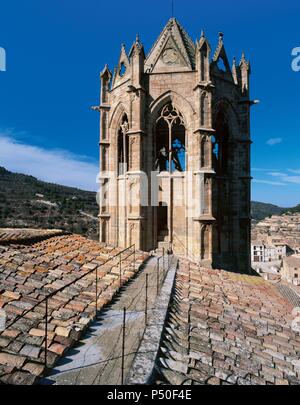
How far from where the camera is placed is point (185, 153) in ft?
45.3

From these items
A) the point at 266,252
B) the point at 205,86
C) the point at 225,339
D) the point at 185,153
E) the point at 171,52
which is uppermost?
the point at 171,52

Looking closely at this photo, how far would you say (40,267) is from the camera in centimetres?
663

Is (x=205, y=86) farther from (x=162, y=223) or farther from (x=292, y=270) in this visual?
(x=292, y=270)

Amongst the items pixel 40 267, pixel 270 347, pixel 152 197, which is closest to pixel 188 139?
pixel 152 197

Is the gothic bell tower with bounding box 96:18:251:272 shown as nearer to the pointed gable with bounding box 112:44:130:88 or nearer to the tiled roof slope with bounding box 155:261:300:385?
the pointed gable with bounding box 112:44:130:88

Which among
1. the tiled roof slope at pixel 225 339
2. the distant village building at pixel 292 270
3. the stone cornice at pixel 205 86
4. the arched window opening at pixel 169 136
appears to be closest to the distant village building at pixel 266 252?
the distant village building at pixel 292 270

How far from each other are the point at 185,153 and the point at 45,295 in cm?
1003

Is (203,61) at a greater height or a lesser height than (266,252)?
greater

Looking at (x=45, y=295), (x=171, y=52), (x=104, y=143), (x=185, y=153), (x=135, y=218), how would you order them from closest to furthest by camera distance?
1. (x=45, y=295)
2. (x=135, y=218)
3. (x=185, y=153)
4. (x=171, y=52)
5. (x=104, y=143)

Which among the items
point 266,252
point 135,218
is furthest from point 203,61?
point 266,252

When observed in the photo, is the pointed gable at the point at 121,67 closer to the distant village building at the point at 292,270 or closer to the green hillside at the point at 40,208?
the green hillside at the point at 40,208

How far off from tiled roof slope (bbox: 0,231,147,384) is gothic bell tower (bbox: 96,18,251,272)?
431 centimetres

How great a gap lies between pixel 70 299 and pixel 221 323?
9.03 ft

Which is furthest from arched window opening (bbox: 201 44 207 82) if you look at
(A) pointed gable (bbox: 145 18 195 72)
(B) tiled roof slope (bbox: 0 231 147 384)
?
(B) tiled roof slope (bbox: 0 231 147 384)
